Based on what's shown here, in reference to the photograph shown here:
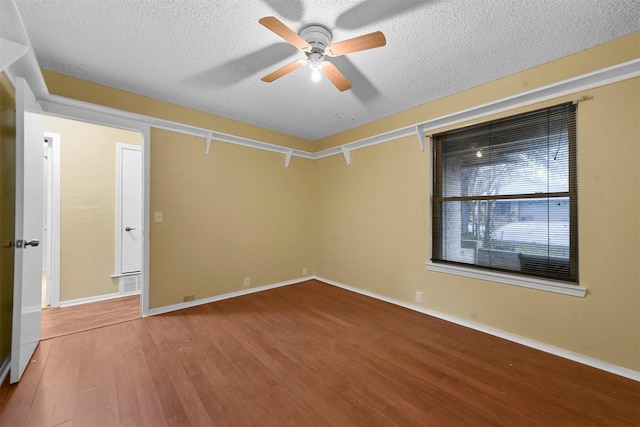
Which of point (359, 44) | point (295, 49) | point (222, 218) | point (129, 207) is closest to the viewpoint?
point (359, 44)

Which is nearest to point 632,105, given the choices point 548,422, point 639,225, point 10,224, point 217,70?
point 639,225

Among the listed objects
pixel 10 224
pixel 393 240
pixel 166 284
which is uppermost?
pixel 10 224

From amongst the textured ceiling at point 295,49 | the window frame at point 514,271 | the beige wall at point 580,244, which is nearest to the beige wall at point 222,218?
the textured ceiling at point 295,49

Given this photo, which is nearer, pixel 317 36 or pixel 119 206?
pixel 317 36

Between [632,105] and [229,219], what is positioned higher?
[632,105]

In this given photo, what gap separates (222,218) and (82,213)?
178cm

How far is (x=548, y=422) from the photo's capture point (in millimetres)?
1426

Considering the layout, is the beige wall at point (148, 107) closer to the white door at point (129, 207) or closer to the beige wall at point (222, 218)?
the beige wall at point (222, 218)

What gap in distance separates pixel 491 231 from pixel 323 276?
8.63 ft

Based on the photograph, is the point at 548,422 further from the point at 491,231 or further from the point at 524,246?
the point at 491,231

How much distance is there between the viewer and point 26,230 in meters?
1.77

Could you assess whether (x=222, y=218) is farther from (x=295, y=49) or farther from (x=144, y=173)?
(x=295, y=49)

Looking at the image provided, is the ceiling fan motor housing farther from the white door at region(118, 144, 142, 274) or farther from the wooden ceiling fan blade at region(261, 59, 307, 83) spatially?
the white door at region(118, 144, 142, 274)

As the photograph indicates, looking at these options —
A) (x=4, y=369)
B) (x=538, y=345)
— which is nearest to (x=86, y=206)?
(x=4, y=369)
